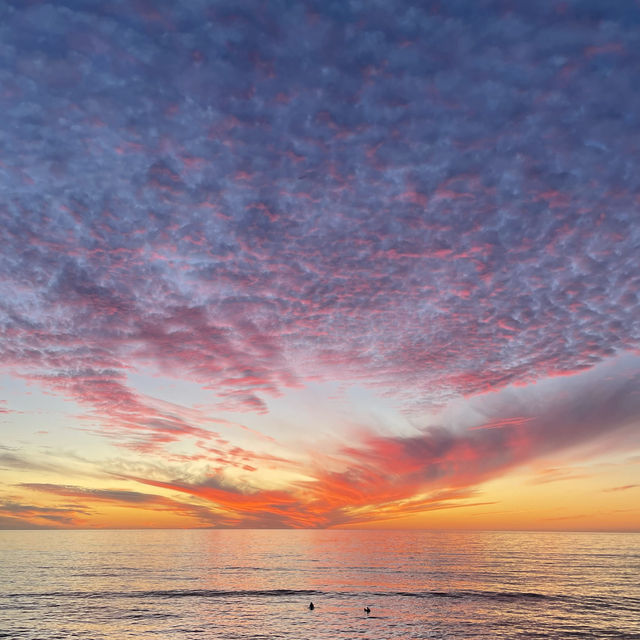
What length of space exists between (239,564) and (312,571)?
26.2m

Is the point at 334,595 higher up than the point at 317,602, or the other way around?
the point at 334,595

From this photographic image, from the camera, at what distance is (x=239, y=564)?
123000 mm

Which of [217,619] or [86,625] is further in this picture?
[217,619]

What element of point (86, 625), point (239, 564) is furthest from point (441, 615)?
point (239, 564)

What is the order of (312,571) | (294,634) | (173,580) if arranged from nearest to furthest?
(294,634) < (173,580) < (312,571)

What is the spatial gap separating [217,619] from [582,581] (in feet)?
229

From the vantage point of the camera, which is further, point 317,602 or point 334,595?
point 334,595

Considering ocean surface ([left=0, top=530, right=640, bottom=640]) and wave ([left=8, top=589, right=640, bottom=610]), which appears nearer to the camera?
ocean surface ([left=0, top=530, right=640, bottom=640])

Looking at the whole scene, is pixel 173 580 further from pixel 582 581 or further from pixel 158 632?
pixel 582 581

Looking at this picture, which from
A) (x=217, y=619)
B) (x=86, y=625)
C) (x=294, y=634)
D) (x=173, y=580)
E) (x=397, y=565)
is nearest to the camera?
(x=294, y=634)

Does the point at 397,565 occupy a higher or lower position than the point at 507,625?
higher

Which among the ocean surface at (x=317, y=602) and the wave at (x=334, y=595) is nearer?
the ocean surface at (x=317, y=602)

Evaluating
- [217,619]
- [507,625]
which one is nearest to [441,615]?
[507,625]

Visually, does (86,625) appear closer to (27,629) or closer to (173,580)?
(27,629)
